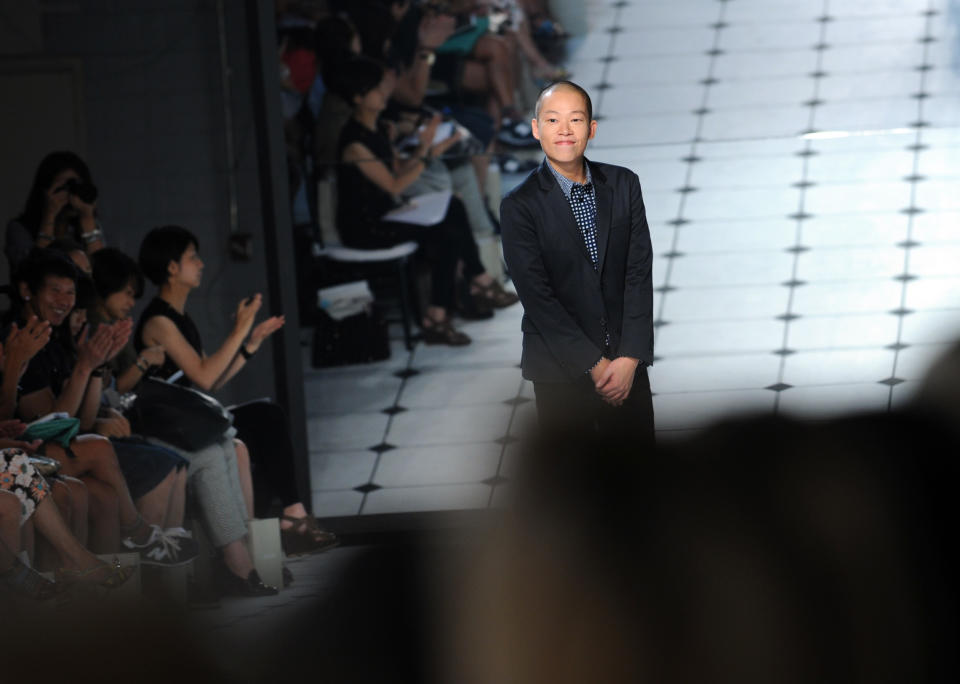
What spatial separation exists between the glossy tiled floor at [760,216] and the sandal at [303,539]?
16.3 inches

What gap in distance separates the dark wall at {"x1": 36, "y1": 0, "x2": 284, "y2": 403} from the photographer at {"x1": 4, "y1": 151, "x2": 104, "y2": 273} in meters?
0.33

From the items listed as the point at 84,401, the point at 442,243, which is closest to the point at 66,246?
the point at 84,401

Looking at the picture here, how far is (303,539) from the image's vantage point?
202 inches

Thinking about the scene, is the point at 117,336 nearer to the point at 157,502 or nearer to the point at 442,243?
the point at 157,502

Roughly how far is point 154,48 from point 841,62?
265 cm

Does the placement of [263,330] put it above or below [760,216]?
below

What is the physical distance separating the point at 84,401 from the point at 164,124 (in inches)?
61.9

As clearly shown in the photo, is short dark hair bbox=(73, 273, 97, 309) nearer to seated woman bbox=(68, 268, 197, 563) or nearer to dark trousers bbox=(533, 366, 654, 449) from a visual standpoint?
seated woman bbox=(68, 268, 197, 563)

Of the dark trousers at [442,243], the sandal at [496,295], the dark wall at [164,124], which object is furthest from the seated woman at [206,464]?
the sandal at [496,295]

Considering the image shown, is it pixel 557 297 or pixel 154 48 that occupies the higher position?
pixel 154 48

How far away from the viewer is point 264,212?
528cm

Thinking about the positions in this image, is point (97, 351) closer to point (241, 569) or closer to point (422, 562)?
point (241, 569)

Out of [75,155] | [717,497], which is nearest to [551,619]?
[717,497]

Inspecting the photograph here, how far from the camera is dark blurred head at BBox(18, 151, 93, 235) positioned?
16.9 feet
